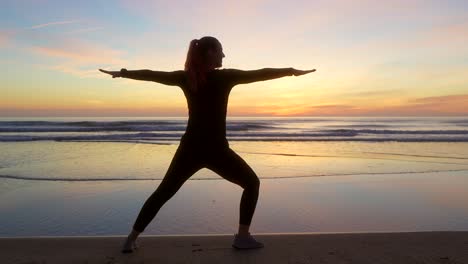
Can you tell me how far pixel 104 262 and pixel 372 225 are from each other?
10.2ft

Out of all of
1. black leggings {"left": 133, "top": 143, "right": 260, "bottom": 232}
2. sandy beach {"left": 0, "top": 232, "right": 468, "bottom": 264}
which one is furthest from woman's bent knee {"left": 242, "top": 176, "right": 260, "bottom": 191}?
sandy beach {"left": 0, "top": 232, "right": 468, "bottom": 264}

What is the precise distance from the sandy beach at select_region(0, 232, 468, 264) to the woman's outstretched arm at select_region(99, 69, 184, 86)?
1.53 meters

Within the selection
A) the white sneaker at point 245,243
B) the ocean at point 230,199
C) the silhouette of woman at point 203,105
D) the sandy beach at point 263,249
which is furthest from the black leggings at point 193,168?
the ocean at point 230,199

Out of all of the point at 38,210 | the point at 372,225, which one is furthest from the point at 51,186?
the point at 372,225

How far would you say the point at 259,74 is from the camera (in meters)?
3.25

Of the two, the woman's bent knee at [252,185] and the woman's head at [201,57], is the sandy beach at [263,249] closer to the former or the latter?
the woman's bent knee at [252,185]

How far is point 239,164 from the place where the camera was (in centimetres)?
338

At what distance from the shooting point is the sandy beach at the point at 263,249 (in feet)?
10.9

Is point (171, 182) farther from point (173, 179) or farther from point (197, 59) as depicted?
point (197, 59)

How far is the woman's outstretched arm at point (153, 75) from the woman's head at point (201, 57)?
0.13 m

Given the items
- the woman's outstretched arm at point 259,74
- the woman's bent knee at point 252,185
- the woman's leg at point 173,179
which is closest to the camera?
the woman's outstretched arm at point 259,74

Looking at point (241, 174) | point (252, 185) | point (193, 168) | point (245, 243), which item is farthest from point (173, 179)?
point (245, 243)

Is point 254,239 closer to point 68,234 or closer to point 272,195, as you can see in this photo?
point 68,234

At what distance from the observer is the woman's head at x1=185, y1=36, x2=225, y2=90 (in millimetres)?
3225
